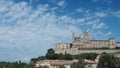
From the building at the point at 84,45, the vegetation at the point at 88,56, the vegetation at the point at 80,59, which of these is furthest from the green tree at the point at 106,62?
the building at the point at 84,45

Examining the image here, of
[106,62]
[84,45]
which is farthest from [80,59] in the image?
[84,45]

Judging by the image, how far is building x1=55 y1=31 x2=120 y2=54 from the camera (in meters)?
80.2

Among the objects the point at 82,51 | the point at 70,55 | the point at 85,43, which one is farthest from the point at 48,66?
the point at 85,43

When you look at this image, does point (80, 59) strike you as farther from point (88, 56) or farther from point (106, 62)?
point (88, 56)

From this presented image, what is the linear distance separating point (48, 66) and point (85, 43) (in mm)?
26252

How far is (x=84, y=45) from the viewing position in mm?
83125

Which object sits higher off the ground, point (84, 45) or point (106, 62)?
point (84, 45)

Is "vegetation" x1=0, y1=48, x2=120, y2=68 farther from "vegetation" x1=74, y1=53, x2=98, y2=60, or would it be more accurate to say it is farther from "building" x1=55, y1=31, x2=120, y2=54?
"building" x1=55, y1=31, x2=120, y2=54

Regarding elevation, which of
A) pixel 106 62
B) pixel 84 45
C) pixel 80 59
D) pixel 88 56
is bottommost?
pixel 106 62

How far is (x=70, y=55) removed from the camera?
74.4 m

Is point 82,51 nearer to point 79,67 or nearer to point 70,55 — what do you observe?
point 70,55

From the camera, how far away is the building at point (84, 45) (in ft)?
263

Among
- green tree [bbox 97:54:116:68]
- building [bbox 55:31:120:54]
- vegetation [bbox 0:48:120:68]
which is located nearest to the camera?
green tree [bbox 97:54:116:68]

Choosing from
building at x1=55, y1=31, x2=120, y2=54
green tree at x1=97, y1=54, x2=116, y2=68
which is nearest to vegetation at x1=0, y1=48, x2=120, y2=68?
green tree at x1=97, y1=54, x2=116, y2=68
